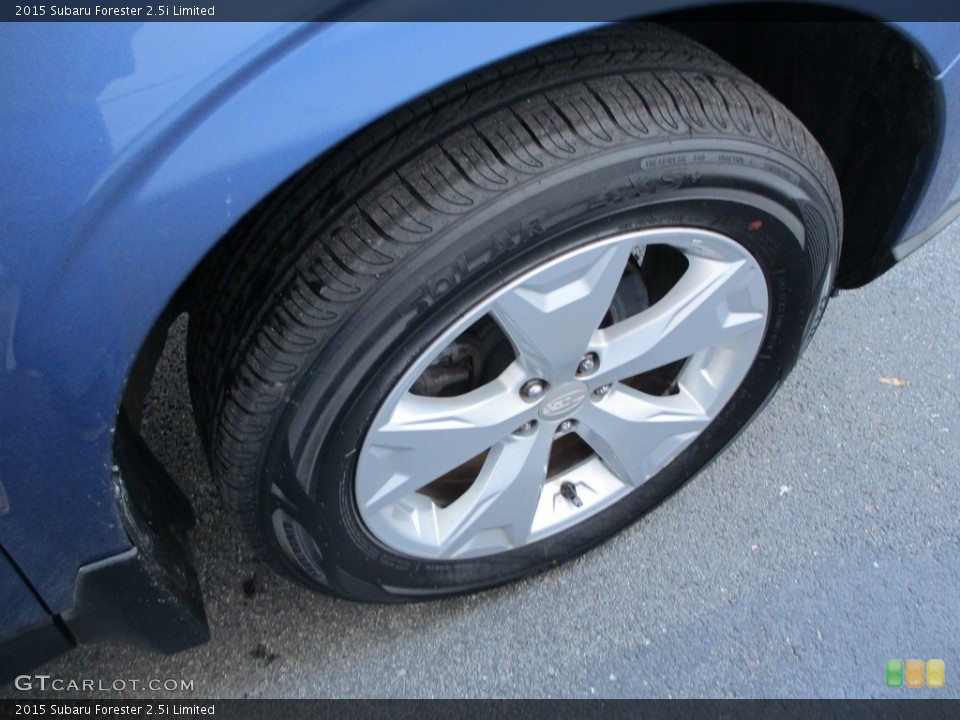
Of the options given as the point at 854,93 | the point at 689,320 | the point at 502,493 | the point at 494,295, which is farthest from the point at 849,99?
the point at 502,493

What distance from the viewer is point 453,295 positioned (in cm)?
90

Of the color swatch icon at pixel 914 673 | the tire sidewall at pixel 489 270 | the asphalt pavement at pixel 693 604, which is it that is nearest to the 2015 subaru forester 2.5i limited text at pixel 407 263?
the tire sidewall at pixel 489 270

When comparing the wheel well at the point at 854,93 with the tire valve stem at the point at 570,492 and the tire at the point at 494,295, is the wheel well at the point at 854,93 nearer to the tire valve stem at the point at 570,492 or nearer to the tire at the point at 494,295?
the tire at the point at 494,295

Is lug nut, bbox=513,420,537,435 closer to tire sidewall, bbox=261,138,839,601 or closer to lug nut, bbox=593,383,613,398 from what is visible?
lug nut, bbox=593,383,613,398

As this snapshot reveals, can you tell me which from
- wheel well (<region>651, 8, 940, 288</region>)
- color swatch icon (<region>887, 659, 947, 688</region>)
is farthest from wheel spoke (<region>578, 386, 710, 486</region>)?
color swatch icon (<region>887, 659, 947, 688</region>)

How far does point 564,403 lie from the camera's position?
1.14 meters

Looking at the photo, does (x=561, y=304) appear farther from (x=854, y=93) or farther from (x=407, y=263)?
(x=854, y=93)

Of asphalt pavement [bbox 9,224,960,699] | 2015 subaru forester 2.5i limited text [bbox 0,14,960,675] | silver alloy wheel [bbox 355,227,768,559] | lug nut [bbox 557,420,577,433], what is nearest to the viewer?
2015 subaru forester 2.5i limited text [bbox 0,14,960,675]

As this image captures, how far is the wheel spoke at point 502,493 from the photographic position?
3.87 feet

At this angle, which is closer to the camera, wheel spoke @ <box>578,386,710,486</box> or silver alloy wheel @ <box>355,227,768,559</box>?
silver alloy wheel @ <box>355,227,768,559</box>

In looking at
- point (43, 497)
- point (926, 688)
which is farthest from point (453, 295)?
point (926, 688)

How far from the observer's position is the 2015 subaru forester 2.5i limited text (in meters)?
0.68

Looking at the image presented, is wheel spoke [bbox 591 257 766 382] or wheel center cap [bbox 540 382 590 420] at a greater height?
wheel spoke [bbox 591 257 766 382]

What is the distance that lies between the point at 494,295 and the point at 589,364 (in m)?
0.23
